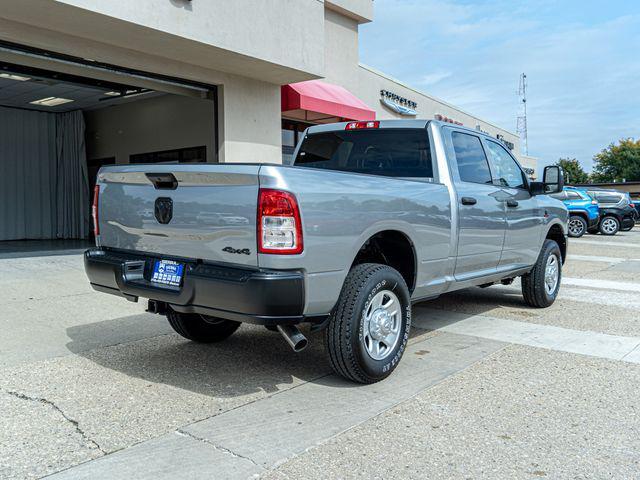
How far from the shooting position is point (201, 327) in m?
5.14

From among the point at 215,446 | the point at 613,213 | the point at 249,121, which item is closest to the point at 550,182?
the point at 215,446

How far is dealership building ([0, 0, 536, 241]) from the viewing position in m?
9.44

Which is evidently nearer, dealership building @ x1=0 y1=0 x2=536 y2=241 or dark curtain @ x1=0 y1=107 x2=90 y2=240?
dealership building @ x1=0 y1=0 x2=536 y2=241

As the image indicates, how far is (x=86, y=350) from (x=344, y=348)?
2.53 meters

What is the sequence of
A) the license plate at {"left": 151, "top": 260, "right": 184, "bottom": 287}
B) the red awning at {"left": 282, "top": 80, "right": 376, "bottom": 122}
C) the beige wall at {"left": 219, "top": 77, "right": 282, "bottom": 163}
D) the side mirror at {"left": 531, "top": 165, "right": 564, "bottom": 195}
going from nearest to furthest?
the license plate at {"left": 151, "top": 260, "right": 184, "bottom": 287} < the side mirror at {"left": 531, "top": 165, "right": 564, "bottom": 195} < the beige wall at {"left": 219, "top": 77, "right": 282, "bottom": 163} < the red awning at {"left": 282, "top": 80, "right": 376, "bottom": 122}

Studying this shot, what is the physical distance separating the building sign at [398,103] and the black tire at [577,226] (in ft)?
23.3

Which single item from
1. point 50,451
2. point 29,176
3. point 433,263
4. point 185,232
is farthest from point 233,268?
point 29,176

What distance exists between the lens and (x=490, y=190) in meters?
5.74

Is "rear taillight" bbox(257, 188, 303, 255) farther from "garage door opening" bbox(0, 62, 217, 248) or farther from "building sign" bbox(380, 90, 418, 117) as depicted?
"building sign" bbox(380, 90, 418, 117)

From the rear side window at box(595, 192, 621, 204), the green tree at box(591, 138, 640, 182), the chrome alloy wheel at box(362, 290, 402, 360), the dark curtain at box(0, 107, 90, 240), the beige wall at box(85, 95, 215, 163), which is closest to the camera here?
the chrome alloy wheel at box(362, 290, 402, 360)

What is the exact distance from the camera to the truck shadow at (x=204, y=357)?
4227 mm

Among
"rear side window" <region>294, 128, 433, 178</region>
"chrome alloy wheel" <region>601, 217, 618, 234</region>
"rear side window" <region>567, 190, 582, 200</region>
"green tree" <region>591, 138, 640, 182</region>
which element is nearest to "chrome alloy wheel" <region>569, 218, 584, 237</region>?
"rear side window" <region>567, 190, 582, 200</region>

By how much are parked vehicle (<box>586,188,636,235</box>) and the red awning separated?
455 inches

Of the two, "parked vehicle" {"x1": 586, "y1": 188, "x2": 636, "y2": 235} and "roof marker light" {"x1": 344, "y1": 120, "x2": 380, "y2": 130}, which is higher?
"roof marker light" {"x1": 344, "y1": 120, "x2": 380, "y2": 130}
